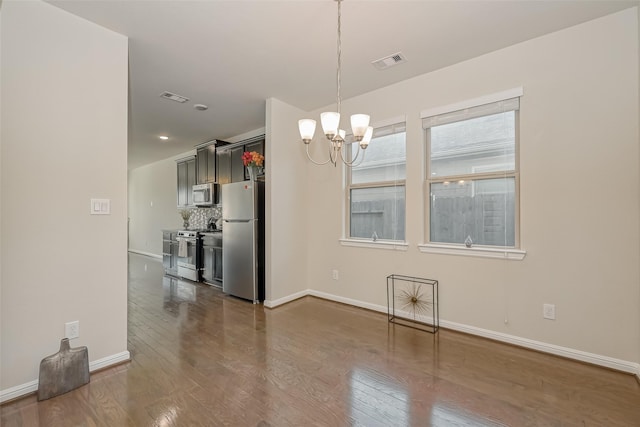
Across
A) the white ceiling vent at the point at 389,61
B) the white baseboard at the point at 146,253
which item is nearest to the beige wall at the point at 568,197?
the white ceiling vent at the point at 389,61

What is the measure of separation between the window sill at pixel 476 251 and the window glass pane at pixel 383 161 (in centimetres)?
87

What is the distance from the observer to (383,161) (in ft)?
11.8

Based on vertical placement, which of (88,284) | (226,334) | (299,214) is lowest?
(226,334)

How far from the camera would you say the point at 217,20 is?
2250 millimetres

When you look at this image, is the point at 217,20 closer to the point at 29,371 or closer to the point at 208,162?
the point at 29,371

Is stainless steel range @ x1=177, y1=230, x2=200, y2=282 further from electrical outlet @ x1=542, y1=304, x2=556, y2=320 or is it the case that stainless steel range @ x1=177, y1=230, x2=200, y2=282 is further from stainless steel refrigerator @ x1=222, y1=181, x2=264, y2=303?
electrical outlet @ x1=542, y1=304, x2=556, y2=320

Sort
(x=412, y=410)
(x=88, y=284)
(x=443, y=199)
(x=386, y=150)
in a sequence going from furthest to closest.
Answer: (x=386, y=150), (x=443, y=199), (x=88, y=284), (x=412, y=410)

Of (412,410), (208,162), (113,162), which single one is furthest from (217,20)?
(208,162)

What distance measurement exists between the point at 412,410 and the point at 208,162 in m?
5.43

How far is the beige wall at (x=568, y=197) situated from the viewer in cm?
219

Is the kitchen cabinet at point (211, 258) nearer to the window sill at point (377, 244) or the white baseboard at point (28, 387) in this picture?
the window sill at point (377, 244)

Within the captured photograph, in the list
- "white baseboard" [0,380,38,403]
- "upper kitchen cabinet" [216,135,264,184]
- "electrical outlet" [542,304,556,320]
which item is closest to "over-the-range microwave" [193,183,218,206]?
"upper kitchen cabinet" [216,135,264,184]

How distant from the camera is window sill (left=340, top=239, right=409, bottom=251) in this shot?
11.0 feet

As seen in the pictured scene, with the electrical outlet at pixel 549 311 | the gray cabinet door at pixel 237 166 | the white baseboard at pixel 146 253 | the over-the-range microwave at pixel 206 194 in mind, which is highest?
the gray cabinet door at pixel 237 166
